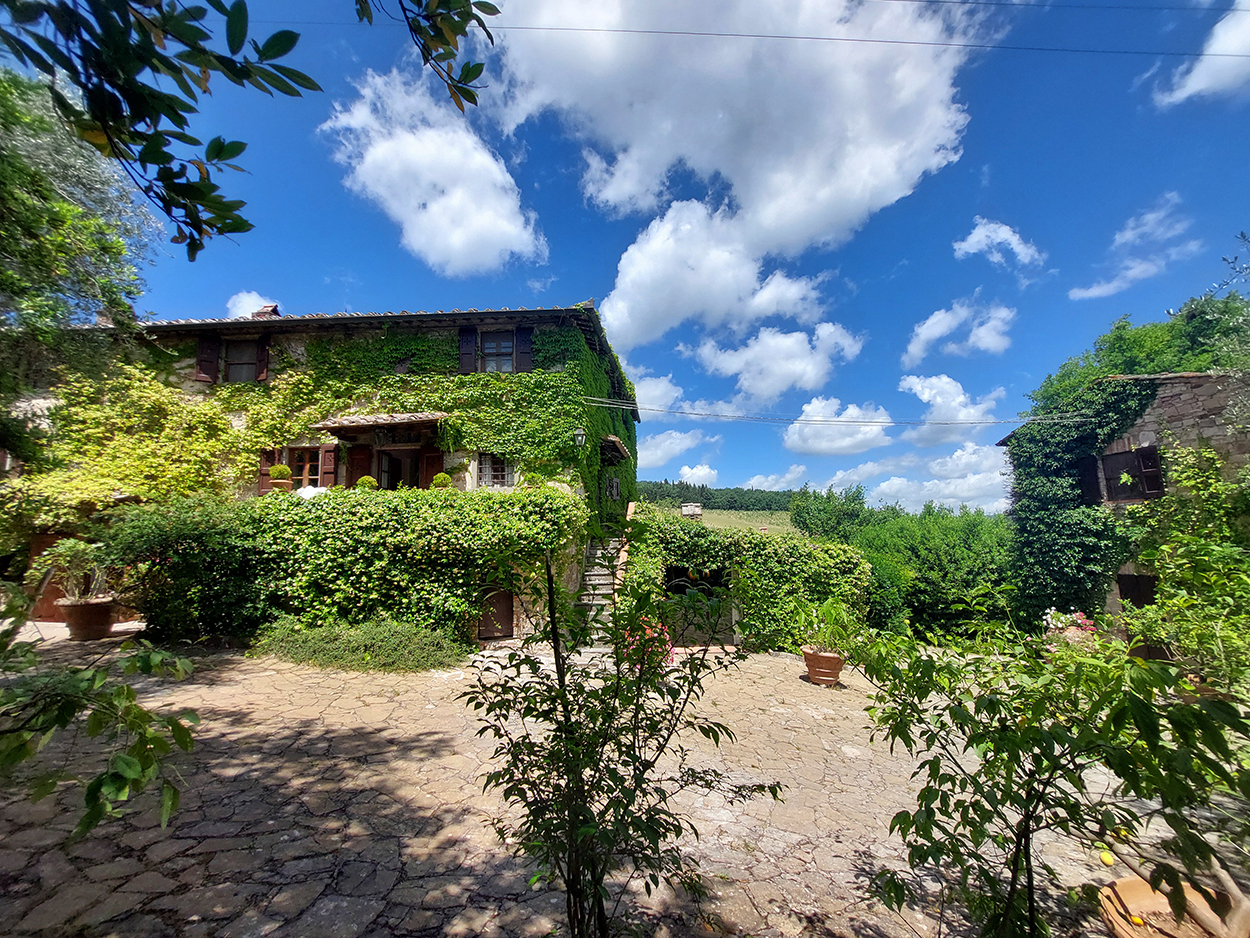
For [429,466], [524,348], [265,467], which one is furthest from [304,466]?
[524,348]

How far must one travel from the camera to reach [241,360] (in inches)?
531

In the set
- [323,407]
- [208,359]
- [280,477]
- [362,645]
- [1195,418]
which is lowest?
[362,645]

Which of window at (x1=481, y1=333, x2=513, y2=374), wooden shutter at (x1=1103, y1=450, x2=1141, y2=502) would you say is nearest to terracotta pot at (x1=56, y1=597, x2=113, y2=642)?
window at (x1=481, y1=333, x2=513, y2=374)

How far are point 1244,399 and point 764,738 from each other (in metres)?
12.1

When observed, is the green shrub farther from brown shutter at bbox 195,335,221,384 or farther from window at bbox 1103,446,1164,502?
window at bbox 1103,446,1164,502

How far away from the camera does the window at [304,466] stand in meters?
13.0

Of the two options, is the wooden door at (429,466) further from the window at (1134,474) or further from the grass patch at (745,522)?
the window at (1134,474)

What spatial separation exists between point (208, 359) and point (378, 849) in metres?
14.6

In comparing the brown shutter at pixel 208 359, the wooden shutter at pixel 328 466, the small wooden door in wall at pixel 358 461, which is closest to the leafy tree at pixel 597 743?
the wooden shutter at pixel 328 466

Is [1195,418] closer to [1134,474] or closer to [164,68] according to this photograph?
[1134,474]

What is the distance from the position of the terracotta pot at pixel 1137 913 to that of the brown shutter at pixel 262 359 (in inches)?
662

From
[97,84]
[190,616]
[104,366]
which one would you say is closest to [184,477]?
[190,616]

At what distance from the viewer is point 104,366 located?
22.5 feet

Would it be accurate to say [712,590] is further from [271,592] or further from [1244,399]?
[1244,399]
